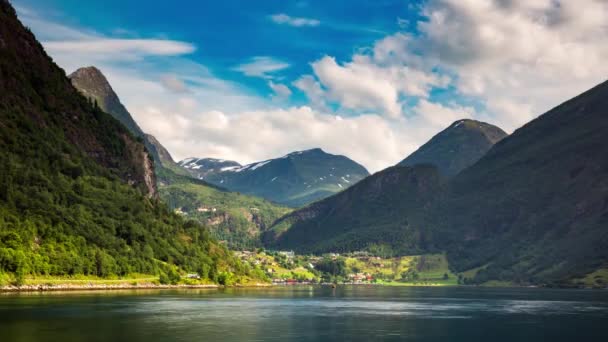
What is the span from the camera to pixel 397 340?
106875 mm

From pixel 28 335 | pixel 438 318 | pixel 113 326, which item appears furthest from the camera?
pixel 438 318

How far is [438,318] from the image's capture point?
155m

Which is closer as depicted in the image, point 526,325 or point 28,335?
point 28,335

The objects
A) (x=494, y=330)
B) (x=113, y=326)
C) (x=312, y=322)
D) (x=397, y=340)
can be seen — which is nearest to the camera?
(x=397, y=340)

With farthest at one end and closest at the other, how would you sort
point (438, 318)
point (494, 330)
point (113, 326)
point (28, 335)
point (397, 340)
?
point (438, 318), point (494, 330), point (113, 326), point (397, 340), point (28, 335)

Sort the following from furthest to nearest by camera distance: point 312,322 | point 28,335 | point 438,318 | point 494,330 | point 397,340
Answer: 1. point 438,318
2. point 312,322
3. point 494,330
4. point 397,340
5. point 28,335

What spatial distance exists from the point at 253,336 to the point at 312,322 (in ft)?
105

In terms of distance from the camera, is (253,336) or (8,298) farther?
(8,298)

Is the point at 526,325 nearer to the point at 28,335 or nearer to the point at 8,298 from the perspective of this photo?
the point at 28,335

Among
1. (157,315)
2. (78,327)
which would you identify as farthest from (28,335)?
(157,315)

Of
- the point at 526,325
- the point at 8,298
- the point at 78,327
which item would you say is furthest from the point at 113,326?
the point at 526,325

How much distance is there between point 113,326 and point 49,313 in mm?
23129

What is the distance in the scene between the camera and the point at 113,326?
375ft

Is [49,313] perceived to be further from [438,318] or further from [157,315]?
[438,318]
